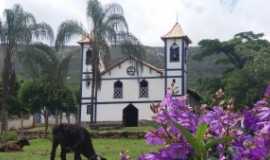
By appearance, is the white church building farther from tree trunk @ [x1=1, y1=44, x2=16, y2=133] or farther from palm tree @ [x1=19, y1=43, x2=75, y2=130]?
tree trunk @ [x1=1, y1=44, x2=16, y2=133]

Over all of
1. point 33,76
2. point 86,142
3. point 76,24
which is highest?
point 76,24

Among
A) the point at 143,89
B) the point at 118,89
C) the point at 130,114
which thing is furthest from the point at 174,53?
the point at 130,114

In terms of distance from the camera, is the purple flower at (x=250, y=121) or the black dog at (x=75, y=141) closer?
the purple flower at (x=250, y=121)

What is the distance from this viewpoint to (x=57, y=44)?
108 ft

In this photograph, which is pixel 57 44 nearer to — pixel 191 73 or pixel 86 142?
Answer: pixel 86 142

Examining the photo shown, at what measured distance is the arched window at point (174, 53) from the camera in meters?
50.6

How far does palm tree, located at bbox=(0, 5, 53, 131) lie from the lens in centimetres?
3125

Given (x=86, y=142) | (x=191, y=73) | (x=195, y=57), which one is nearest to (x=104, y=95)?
(x=195, y=57)

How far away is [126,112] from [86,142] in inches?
1464

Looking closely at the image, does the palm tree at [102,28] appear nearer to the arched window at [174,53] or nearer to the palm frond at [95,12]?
the palm frond at [95,12]

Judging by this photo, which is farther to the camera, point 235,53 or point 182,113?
point 235,53

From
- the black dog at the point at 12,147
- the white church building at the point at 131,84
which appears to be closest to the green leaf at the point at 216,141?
the black dog at the point at 12,147

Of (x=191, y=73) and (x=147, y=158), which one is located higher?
(x=191, y=73)

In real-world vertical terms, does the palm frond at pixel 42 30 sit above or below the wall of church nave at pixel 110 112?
above
